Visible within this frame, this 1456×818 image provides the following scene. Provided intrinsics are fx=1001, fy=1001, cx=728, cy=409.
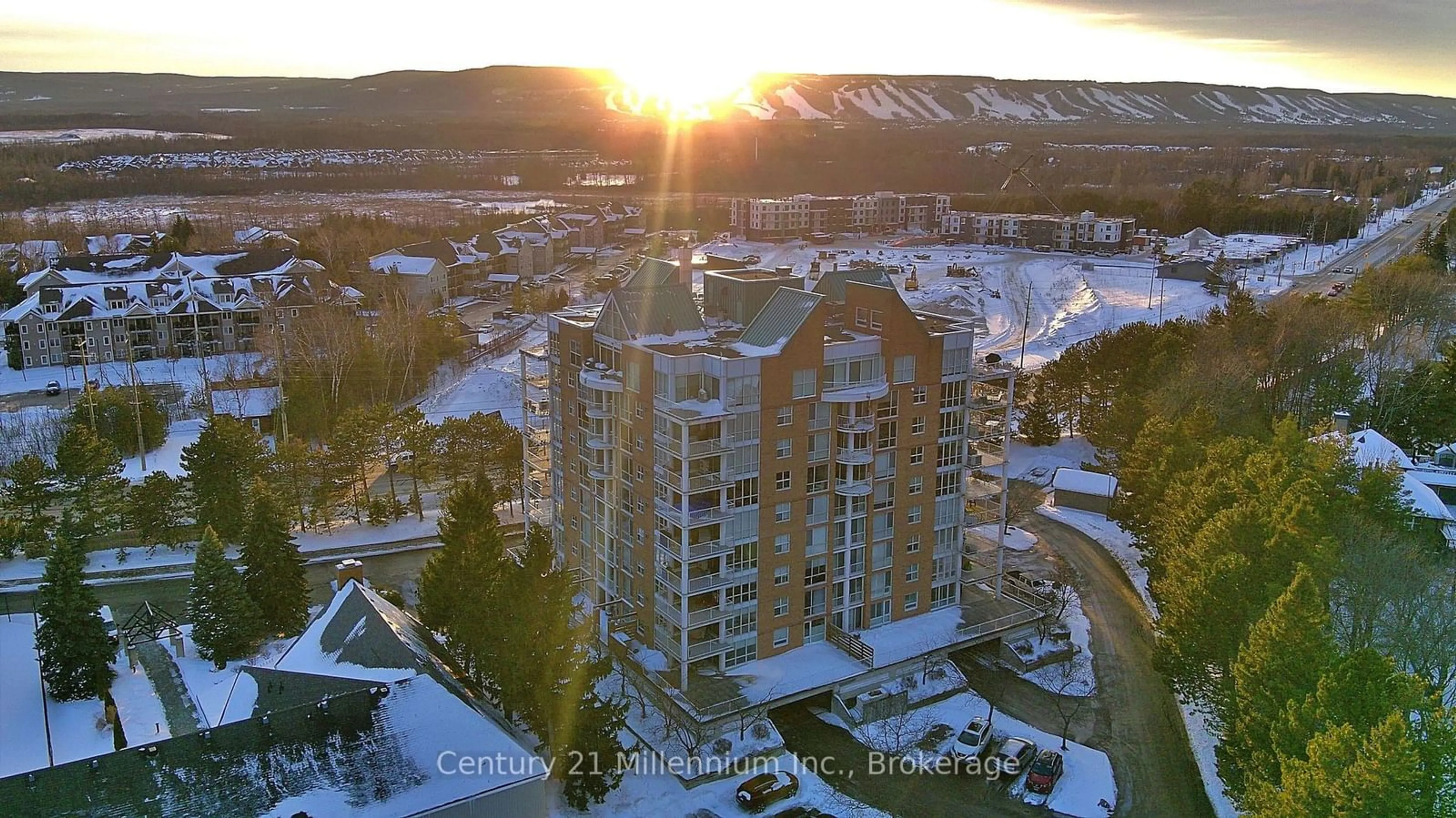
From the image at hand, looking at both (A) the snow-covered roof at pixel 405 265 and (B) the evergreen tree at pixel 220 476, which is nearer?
(B) the evergreen tree at pixel 220 476

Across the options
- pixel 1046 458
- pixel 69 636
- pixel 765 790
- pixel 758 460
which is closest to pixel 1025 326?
pixel 1046 458

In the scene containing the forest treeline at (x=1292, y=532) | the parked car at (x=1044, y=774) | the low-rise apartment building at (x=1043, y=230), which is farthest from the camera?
the low-rise apartment building at (x=1043, y=230)

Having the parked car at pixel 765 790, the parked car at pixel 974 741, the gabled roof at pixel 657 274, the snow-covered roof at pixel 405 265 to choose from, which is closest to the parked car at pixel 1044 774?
the parked car at pixel 974 741

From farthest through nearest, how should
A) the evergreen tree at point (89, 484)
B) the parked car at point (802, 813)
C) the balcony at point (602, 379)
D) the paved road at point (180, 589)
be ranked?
the evergreen tree at point (89, 484) < the paved road at point (180, 589) < the balcony at point (602, 379) < the parked car at point (802, 813)

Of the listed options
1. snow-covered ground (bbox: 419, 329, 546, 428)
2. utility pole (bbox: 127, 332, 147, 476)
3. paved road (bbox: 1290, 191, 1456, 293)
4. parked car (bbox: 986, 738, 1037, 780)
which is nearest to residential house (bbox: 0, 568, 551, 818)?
parked car (bbox: 986, 738, 1037, 780)

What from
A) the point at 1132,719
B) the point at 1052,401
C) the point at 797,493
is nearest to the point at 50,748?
the point at 797,493

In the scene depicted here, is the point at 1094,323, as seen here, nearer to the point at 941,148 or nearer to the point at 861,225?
the point at 861,225

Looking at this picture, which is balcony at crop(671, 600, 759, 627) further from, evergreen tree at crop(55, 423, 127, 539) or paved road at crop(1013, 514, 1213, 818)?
evergreen tree at crop(55, 423, 127, 539)

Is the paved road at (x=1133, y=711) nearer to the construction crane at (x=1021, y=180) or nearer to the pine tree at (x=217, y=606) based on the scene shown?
the pine tree at (x=217, y=606)
